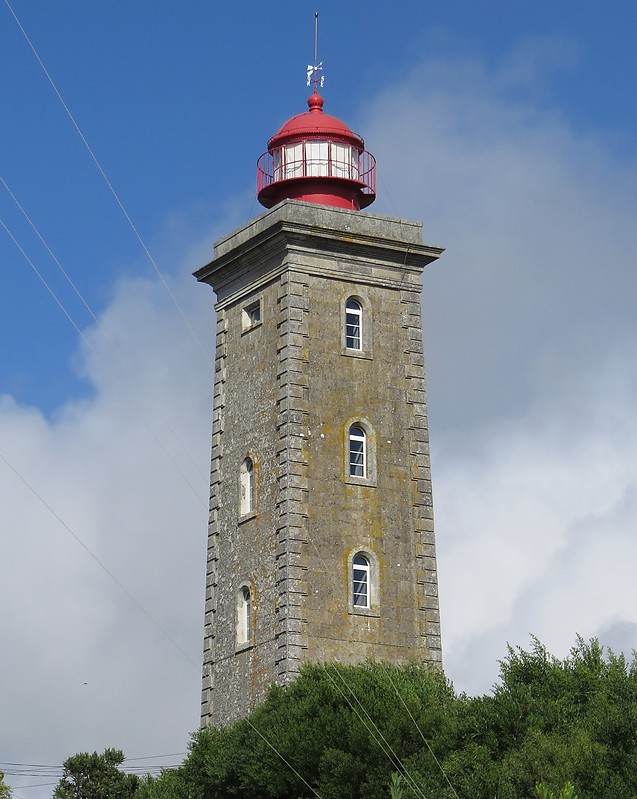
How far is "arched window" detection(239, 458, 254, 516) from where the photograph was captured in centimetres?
4038

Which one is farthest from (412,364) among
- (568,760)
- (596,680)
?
(568,760)

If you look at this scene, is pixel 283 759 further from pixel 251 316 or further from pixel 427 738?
pixel 251 316

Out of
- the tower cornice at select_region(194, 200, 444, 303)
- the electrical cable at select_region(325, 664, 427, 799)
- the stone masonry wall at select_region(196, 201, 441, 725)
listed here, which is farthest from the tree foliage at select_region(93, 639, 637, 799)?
the tower cornice at select_region(194, 200, 444, 303)

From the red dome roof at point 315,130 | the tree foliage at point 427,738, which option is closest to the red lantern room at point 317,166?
the red dome roof at point 315,130

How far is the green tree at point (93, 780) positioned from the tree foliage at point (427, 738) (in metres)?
14.1

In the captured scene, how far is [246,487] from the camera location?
4062 centimetres

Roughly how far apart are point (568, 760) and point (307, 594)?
8.01 m

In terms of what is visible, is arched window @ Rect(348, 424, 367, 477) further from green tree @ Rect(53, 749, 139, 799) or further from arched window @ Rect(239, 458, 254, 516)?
green tree @ Rect(53, 749, 139, 799)

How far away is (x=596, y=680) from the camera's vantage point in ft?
116

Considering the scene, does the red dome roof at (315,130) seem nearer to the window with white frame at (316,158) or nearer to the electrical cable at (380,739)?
the window with white frame at (316,158)

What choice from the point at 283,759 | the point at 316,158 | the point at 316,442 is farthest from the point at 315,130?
the point at 283,759

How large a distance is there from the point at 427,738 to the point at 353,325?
33.2 ft

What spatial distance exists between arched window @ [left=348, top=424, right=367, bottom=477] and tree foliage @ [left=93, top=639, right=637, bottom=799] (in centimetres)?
434

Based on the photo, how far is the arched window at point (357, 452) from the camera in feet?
131
